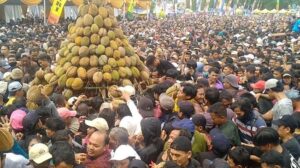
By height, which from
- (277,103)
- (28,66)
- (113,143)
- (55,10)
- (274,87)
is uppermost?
(55,10)

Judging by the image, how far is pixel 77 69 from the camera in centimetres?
839

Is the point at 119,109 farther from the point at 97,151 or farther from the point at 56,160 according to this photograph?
the point at 56,160

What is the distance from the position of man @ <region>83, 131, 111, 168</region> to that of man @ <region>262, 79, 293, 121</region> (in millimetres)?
3129

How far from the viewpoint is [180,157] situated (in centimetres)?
427

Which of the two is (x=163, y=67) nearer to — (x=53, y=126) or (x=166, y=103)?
(x=166, y=103)

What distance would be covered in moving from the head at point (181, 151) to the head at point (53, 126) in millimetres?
1613

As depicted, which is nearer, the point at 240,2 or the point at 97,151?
the point at 97,151

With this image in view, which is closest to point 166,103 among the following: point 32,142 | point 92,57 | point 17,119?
point 32,142

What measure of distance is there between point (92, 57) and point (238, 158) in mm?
4494

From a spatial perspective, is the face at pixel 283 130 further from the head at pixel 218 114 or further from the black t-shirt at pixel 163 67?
the black t-shirt at pixel 163 67

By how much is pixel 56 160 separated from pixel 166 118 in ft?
7.66

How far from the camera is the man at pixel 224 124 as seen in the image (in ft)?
17.8

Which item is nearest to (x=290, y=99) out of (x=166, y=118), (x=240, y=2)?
(x=166, y=118)

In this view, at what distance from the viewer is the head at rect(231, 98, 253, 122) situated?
5895mm
